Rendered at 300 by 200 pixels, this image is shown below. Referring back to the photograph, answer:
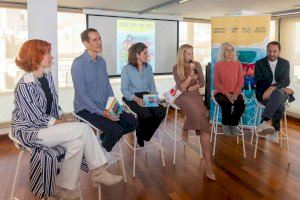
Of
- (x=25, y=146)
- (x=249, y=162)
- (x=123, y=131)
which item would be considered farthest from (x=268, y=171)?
(x=25, y=146)

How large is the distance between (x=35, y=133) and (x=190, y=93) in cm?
202

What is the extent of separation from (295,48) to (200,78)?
386cm

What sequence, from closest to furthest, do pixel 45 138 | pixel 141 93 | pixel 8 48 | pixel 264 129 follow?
pixel 45 138, pixel 141 93, pixel 264 129, pixel 8 48

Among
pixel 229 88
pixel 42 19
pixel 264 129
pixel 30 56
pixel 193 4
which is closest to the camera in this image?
pixel 30 56

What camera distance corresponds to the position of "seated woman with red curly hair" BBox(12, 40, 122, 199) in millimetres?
2225

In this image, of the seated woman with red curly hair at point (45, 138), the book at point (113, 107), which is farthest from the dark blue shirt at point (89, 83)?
the seated woman with red curly hair at point (45, 138)

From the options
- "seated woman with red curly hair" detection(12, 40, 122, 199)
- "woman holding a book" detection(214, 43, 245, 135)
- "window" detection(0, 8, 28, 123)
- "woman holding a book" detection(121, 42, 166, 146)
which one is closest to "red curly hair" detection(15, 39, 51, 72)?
"seated woman with red curly hair" detection(12, 40, 122, 199)

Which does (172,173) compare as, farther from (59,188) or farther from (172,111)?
(172,111)

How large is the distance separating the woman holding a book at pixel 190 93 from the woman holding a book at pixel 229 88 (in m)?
0.49

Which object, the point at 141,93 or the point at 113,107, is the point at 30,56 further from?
the point at 141,93

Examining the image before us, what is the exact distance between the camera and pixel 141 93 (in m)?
3.74

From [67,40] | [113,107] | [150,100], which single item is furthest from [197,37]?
[113,107]

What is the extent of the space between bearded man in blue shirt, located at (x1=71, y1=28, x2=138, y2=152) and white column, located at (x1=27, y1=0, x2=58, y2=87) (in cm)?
50

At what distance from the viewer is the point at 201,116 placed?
345 centimetres
